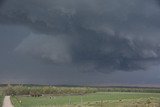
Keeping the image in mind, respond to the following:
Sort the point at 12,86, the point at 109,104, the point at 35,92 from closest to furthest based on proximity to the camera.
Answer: the point at 109,104 < the point at 35,92 < the point at 12,86

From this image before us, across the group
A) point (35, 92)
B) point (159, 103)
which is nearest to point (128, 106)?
point (159, 103)

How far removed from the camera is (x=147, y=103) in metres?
78.8

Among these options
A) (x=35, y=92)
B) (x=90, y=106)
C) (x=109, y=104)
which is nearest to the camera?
(x=90, y=106)

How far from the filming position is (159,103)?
78938 millimetres

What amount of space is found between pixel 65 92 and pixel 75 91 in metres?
4.88

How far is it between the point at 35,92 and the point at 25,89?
10646 millimetres

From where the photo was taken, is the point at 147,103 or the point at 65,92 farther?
the point at 65,92

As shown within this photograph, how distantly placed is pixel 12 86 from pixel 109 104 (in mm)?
118218

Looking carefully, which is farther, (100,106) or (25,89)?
(25,89)

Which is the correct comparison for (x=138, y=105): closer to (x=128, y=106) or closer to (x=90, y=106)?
(x=128, y=106)

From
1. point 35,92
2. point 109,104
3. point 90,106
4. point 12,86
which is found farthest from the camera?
point 12,86

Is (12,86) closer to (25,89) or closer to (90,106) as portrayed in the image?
(25,89)

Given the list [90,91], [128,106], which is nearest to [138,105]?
[128,106]

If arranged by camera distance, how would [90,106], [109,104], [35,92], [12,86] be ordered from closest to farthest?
1. [90,106]
2. [109,104]
3. [35,92]
4. [12,86]
